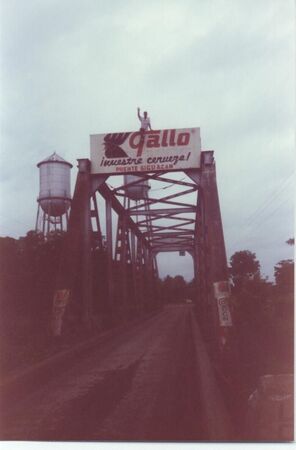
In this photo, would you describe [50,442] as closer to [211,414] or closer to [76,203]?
[211,414]

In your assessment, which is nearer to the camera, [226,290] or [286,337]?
[286,337]

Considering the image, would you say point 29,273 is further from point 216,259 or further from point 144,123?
point 216,259

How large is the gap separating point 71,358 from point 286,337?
205 inches

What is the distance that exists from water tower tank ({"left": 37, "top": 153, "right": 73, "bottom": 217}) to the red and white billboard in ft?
43.1

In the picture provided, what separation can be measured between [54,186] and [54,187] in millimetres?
64

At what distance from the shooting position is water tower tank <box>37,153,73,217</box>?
29.5 meters

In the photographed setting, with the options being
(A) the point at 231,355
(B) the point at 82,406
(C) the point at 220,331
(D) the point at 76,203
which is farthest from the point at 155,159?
A: (B) the point at 82,406

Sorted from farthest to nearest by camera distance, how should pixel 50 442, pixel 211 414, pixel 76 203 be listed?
pixel 76 203, pixel 211 414, pixel 50 442

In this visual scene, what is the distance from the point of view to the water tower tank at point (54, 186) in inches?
1163

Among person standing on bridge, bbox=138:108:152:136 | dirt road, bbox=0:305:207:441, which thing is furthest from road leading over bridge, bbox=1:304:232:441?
person standing on bridge, bbox=138:108:152:136

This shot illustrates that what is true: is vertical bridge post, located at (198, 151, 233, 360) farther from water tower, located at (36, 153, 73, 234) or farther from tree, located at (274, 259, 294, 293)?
water tower, located at (36, 153, 73, 234)

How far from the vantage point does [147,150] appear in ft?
55.1

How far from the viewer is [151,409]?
658 centimetres

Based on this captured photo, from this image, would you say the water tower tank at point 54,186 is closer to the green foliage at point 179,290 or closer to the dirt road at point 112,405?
the dirt road at point 112,405
